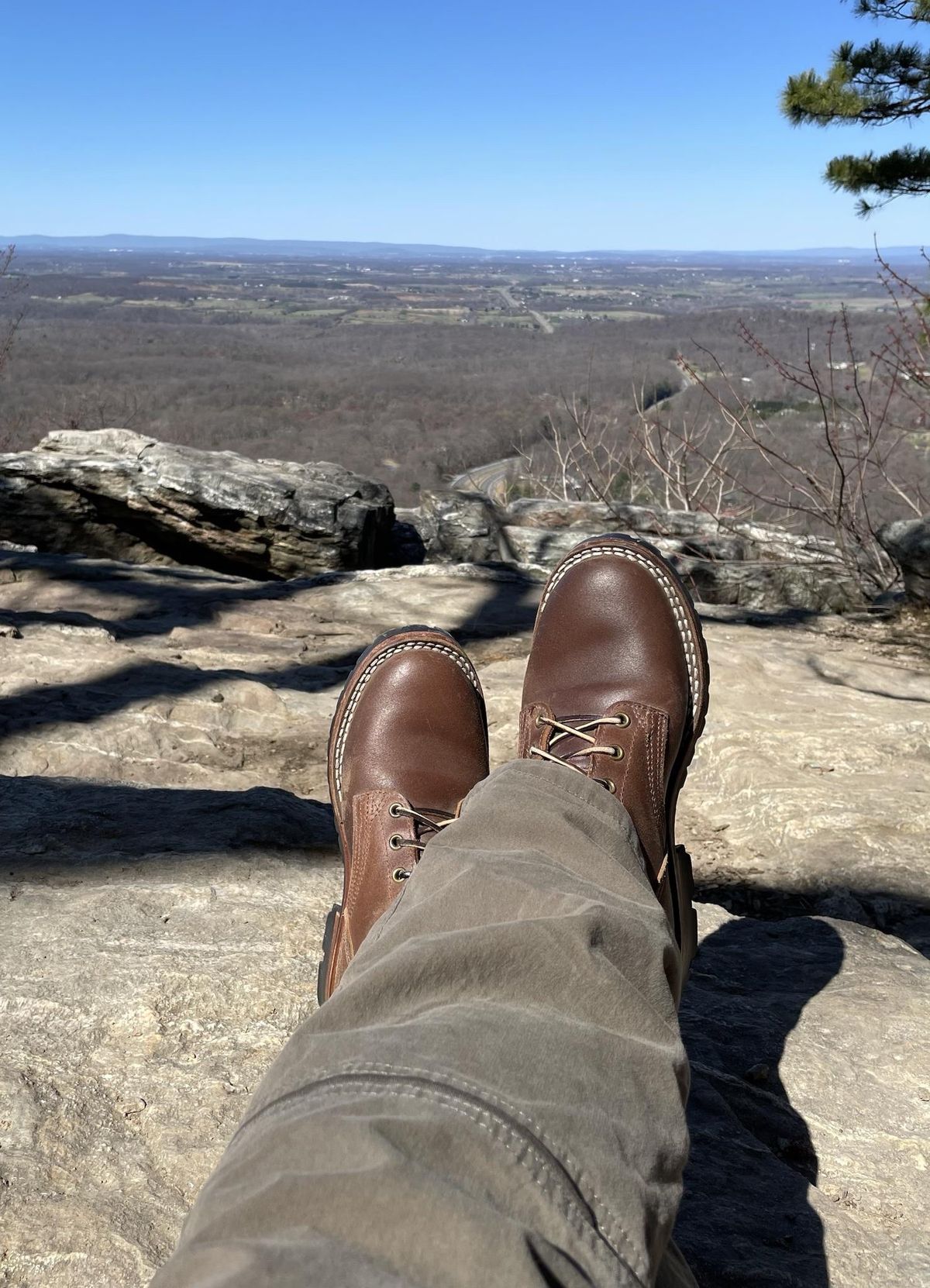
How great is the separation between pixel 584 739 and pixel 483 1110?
3.21 ft

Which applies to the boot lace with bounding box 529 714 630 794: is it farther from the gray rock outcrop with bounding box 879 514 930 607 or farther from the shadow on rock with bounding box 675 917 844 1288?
the gray rock outcrop with bounding box 879 514 930 607

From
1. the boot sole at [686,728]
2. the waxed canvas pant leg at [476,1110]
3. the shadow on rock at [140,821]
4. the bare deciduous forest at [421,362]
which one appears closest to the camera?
the waxed canvas pant leg at [476,1110]

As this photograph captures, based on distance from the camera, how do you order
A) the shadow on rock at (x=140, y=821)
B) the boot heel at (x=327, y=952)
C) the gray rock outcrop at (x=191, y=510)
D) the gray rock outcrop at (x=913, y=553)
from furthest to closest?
the gray rock outcrop at (x=191, y=510), the gray rock outcrop at (x=913, y=553), the shadow on rock at (x=140, y=821), the boot heel at (x=327, y=952)

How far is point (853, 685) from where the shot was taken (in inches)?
142

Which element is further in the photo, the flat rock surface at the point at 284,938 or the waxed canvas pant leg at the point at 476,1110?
the flat rock surface at the point at 284,938

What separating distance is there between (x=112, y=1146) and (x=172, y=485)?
22.3ft

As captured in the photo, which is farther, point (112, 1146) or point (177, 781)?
point (177, 781)

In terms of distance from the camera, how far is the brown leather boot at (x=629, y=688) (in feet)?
5.16

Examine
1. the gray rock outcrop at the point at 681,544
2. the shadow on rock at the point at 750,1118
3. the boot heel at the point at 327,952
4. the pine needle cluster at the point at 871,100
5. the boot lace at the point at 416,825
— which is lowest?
the gray rock outcrop at the point at 681,544

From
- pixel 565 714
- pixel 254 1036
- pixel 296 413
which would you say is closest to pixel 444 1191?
pixel 254 1036

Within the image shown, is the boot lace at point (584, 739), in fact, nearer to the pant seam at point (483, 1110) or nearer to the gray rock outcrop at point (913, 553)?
the pant seam at point (483, 1110)

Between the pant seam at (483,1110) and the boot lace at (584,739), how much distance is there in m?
0.75

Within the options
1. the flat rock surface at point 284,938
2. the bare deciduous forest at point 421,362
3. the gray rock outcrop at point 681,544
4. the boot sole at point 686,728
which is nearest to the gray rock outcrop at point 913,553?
the gray rock outcrop at point 681,544

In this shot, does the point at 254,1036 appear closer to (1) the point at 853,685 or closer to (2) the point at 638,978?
(2) the point at 638,978
